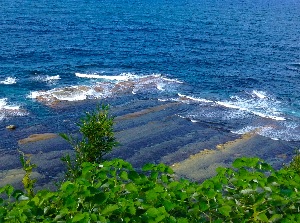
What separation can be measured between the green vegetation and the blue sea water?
39026 millimetres

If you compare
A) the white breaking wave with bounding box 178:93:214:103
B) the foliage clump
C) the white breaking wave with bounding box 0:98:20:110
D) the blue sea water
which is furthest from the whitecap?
the foliage clump

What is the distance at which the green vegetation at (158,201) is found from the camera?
820 centimetres

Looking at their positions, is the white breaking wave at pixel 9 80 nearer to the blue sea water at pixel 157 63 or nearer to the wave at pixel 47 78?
the blue sea water at pixel 157 63

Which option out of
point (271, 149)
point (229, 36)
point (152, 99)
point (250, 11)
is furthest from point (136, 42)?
point (250, 11)

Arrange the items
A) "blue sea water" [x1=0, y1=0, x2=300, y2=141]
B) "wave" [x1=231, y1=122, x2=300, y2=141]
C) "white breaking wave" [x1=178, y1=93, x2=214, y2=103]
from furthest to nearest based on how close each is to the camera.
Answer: "white breaking wave" [x1=178, y1=93, x2=214, y2=103] → "blue sea water" [x1=0, y1=0, x2=300, y2=141] → "wave" [x1=231, y1=122, x2=300, y2=141]

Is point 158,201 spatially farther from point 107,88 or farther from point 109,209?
point 107,88

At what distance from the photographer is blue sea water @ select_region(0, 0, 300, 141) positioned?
53.3m

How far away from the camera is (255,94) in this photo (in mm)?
60625

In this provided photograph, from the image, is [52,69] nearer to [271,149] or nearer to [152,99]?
[152,99]

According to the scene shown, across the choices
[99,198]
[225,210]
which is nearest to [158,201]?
[99,198]

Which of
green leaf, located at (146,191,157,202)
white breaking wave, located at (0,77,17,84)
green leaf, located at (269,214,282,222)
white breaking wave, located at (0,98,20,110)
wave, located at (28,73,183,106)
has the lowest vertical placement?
wave, located at (28,73,183,106)

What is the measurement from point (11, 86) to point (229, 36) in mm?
58288

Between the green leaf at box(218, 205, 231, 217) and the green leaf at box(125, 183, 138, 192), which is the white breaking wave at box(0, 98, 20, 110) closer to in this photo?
the green leaf at box(125, 183, 138, 192)

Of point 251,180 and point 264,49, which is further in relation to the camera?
point 264,49
